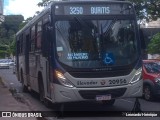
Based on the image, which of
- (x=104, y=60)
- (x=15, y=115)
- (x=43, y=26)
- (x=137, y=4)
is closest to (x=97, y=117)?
(x=104, y=60)

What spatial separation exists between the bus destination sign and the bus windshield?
24cm

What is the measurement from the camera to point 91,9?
11695 mm

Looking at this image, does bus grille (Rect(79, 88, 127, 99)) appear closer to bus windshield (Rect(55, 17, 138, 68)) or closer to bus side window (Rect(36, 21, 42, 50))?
bus windshield (Rect(55, 17, 138, 68))

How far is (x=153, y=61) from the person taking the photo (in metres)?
17.1

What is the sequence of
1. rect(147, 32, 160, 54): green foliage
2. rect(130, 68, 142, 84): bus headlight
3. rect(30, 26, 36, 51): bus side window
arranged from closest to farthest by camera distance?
rect(130, 68, 142, 84): bus headlight < rect(30, 26, 36, 51): bus side window < rect(147, 32, 160, 54): green foliage

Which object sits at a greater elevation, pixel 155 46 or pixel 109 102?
pixel 155 46

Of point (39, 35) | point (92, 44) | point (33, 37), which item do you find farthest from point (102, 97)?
point (33, 37)

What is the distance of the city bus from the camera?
1114 cm

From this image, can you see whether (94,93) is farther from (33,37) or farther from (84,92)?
(33,37)

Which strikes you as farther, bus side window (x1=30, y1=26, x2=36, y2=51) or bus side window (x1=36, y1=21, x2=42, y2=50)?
bus side window (x1=30, y1=26, x2=36, y2=51)

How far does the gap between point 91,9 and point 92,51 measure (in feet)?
4.09

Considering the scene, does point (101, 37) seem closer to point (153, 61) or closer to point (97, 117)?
point (97, 117)

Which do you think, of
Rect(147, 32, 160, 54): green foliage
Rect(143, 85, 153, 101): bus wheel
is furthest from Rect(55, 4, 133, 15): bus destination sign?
Rect(147, 32, 160, 54): green foliage

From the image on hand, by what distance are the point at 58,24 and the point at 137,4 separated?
12.3 metres
